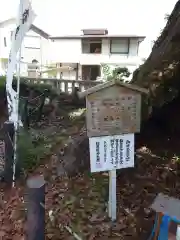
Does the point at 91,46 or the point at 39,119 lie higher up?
the point at 91,46

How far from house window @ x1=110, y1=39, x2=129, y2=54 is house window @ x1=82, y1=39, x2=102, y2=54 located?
119cm

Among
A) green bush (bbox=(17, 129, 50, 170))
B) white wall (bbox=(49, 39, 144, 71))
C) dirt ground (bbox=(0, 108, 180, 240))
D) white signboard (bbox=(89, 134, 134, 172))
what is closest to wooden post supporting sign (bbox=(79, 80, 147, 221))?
white signboard (bbox=(89, 134, 134, 172))

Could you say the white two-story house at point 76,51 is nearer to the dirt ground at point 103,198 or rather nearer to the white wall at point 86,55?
the white wall at point 86,55

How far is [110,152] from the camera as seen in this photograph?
2.86 meters

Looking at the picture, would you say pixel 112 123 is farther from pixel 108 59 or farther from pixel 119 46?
pixel 119 46

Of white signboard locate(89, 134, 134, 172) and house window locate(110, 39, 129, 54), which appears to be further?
house window locate(110, 39, 129, 54)

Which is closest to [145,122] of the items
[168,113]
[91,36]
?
[168,113]

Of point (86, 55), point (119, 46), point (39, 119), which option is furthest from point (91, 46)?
point (39, 119)

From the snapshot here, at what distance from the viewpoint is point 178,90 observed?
3.88m

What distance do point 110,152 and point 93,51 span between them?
22282mm

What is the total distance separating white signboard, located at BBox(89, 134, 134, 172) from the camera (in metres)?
2.81

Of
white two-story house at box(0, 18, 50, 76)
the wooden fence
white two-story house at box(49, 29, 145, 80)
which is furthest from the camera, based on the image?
white two-story house at box(0, 18, 50, 76)

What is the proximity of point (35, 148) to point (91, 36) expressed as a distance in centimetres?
1966

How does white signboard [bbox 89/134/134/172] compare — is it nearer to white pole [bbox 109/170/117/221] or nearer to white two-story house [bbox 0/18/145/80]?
white pole [bbox 109/170/117/221]
